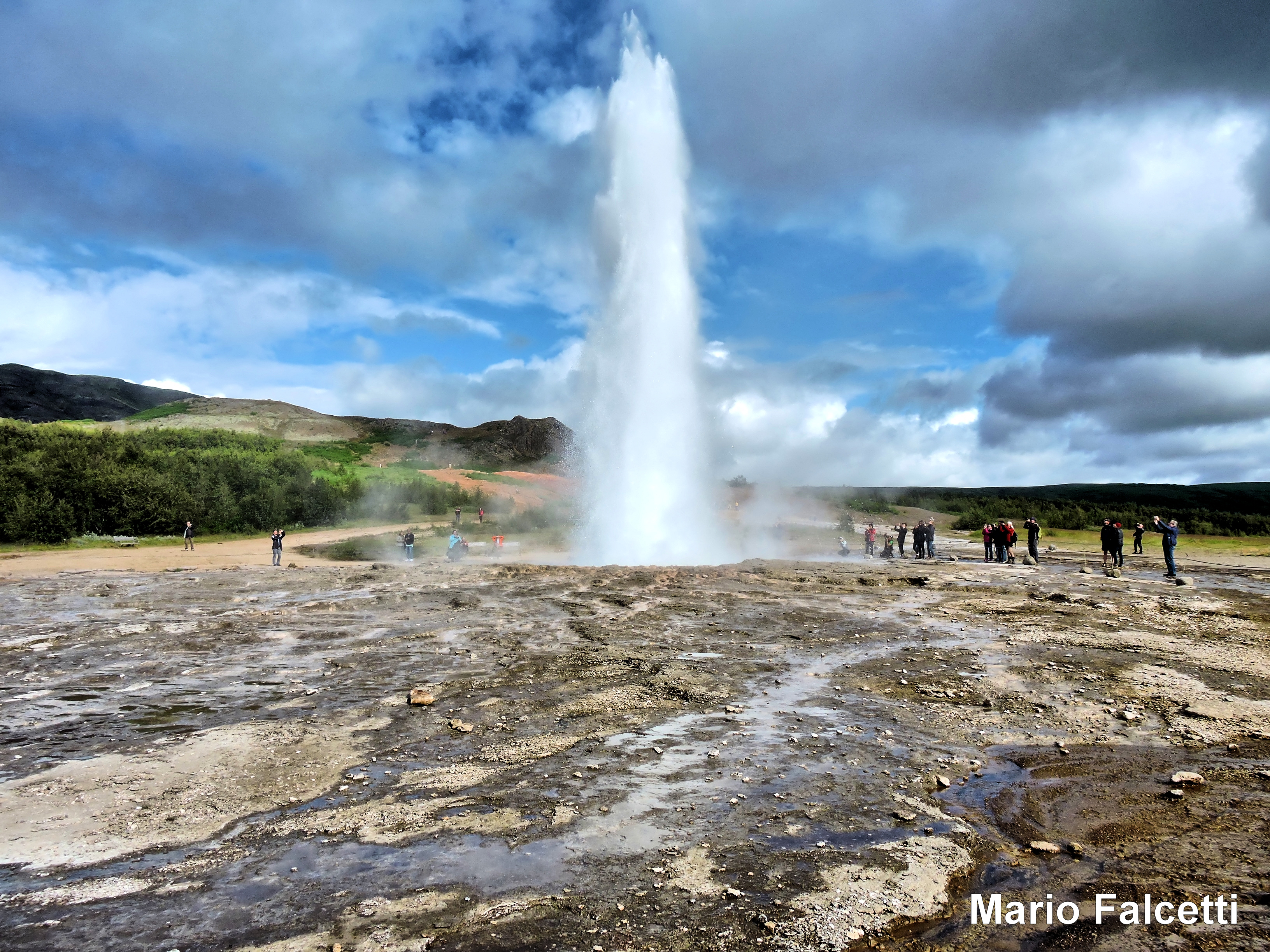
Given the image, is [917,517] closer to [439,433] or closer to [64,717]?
[64,717]

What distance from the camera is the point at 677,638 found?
1096 cm

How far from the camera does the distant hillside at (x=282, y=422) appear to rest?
362ft

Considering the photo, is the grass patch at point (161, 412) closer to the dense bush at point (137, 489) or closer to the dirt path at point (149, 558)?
the dense bush at point (137, 489)

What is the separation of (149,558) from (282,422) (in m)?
103

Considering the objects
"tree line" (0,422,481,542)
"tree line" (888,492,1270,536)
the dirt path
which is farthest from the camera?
"tree line" (888,492,1270,536)

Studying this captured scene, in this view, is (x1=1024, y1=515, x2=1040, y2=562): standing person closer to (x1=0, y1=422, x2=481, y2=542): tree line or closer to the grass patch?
(x1=0, y1=422, x2=481, y2=542): tree line

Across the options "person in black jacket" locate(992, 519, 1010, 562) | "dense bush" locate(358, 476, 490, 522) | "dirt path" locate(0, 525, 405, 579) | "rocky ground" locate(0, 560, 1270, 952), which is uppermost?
"dense bush" locate(358, 476, 490, 522)

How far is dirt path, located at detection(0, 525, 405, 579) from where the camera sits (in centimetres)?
2352

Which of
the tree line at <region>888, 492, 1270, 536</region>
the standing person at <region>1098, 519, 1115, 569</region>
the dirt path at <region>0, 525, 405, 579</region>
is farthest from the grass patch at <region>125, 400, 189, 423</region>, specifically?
the standing person at <region>1098, 519, 1115, 569</region>

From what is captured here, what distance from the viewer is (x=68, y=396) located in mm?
135000

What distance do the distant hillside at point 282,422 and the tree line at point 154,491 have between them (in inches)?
2069

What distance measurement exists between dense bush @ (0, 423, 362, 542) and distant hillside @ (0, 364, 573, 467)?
56326 mm

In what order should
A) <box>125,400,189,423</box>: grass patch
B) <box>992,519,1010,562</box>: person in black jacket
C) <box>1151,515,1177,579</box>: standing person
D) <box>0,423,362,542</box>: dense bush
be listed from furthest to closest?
<box>125,400,189,423</box>: grass patch < <box>0,423,362,542</box>: dense bush < <box>992,519,1010,562</box>: person in black jacket < <box>1151,515,1177,579</box>: standing person

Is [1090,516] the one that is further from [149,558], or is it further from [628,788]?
[149,558]
